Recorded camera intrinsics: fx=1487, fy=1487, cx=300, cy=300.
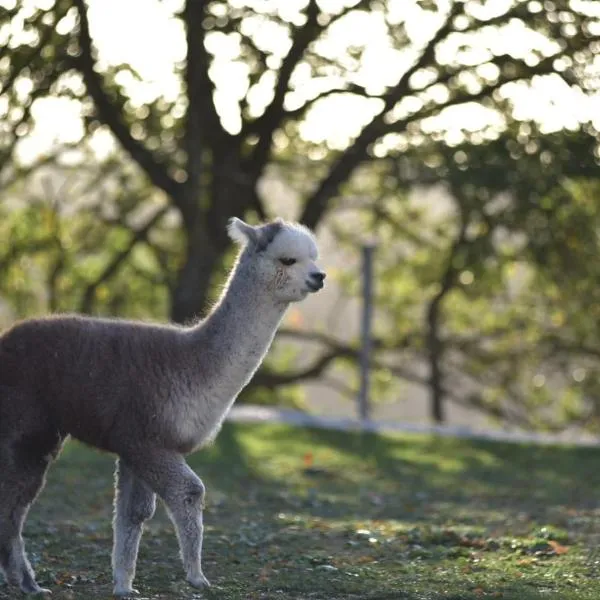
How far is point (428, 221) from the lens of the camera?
23891 millimetres

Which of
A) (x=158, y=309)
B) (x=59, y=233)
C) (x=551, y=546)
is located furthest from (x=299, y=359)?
(x=551, y=546)

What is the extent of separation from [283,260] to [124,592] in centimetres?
193

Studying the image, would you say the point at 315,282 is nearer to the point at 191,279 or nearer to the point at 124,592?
the point at 124,592

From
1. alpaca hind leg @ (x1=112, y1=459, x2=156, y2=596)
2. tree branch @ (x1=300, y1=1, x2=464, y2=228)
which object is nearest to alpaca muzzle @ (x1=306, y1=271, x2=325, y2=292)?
alpaca hind leg @ (x1=112, y1=459, x2=156, y2=596)

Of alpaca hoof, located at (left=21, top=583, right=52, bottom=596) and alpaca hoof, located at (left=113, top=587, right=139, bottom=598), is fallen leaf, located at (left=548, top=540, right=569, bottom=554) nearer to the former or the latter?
alpaca hoof, located at (left=113, top=587, right=139, bottom=598)

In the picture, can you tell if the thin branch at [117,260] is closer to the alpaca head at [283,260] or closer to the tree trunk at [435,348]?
the tree trunk at [435,348]

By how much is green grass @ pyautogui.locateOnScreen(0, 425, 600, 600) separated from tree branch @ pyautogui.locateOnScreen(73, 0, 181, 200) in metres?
3.17

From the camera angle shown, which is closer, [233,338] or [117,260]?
[233,338]

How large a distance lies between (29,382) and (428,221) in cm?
1677

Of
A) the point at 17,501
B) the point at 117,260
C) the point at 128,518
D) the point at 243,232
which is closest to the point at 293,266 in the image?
the point at 243,232

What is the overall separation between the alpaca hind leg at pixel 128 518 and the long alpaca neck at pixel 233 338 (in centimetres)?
56

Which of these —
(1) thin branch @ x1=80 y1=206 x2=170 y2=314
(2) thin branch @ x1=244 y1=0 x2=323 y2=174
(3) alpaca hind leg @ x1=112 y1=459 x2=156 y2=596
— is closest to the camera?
(3) alpaca hind leg @ x1=112 y1=459 x2=156 y2=596

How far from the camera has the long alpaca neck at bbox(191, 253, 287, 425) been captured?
7.75m

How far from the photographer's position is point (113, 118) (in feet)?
58.5
